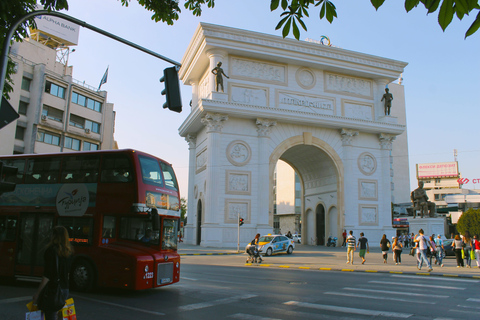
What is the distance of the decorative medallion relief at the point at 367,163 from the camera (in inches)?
1503

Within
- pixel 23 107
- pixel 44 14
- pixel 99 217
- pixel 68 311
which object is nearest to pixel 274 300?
pixel 99 217

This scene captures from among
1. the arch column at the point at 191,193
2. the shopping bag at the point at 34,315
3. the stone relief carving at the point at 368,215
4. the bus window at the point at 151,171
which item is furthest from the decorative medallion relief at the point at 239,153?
the shopping bag at the point at 34,315

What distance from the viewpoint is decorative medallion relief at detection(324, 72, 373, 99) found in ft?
125

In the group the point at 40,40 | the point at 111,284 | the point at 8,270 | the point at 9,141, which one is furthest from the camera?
the point at 40,40

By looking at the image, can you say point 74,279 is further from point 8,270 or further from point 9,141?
point 9,141

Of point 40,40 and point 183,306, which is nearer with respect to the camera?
point 183,306

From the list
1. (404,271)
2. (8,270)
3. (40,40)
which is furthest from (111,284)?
(40,40)

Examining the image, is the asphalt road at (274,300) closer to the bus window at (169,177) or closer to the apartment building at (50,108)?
the bus window at (169,177)

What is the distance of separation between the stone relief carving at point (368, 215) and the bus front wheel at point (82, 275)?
30.9 m

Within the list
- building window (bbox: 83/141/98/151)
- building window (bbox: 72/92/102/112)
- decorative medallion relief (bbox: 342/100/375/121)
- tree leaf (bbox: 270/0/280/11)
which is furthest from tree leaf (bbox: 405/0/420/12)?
building window (bbox: 83/141/98/151)

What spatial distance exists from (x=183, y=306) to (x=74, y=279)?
11.7 feet

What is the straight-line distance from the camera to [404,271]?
16.4 meters

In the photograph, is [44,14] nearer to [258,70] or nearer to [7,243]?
[7,243]

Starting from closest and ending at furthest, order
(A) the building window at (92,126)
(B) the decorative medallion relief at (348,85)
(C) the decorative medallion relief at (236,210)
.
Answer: (C) the decorative medallion relief at (236,210)
(B) the decorative medallion relief at (348,85)
(A) the building window at (92,126)
